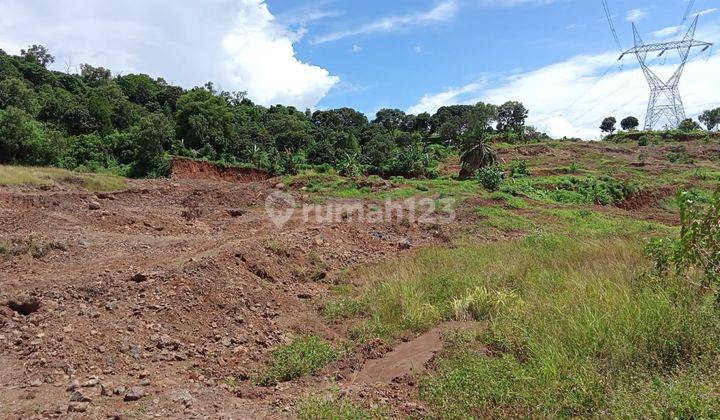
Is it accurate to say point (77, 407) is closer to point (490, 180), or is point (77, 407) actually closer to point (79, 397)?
point (79, 397)

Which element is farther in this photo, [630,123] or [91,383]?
[630,123]

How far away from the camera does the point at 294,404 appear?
3.97 meters

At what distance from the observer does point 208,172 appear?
28.8 m

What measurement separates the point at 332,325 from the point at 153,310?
7.17 feet

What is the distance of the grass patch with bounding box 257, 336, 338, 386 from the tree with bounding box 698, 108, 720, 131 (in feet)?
264

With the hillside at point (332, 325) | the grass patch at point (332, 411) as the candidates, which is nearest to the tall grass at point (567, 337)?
the hillside at point (332, 325)

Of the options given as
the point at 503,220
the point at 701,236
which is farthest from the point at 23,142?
the point at 701,236

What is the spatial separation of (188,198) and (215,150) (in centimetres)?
2004

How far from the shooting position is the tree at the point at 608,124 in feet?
237

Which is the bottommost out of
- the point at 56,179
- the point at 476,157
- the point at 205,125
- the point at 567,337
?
the point at 567,337

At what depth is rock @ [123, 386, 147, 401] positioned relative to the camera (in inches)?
153

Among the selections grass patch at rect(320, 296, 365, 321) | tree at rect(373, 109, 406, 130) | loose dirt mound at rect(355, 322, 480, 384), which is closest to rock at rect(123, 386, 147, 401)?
loose dirt mound at rect(355, 322, 480, 384)

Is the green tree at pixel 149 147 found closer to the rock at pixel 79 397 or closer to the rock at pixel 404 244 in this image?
the rock at pixel 404 244

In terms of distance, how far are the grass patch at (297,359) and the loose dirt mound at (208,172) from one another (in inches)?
935
